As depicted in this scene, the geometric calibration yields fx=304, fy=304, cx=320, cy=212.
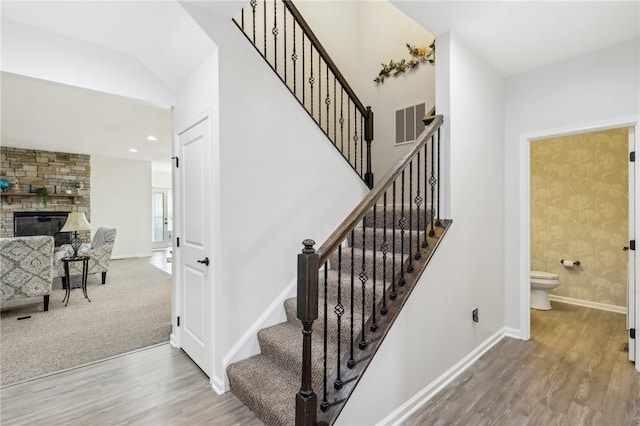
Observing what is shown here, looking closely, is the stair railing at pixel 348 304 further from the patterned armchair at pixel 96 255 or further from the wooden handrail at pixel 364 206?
the patterned armchair at pixel 96 255

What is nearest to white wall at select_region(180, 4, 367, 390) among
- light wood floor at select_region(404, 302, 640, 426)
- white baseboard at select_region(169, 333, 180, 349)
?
white baseboard at select_region(169, 333, 180, 349)

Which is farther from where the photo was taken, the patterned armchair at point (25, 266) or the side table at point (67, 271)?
the side table at point (67, 271)

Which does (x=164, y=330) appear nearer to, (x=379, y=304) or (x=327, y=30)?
(x=379, y=304)

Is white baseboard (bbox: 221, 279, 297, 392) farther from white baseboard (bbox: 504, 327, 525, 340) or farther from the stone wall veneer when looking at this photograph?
the stone wall veneer

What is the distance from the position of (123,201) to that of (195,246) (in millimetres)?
7203

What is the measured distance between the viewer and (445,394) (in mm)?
2152

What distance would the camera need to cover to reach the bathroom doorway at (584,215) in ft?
12.3

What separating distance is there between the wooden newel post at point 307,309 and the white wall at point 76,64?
2.36 m

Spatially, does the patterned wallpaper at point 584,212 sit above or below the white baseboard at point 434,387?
above

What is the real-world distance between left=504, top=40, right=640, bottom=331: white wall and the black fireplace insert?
877cm

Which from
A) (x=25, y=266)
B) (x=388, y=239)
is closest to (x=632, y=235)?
(x=388, y=239)

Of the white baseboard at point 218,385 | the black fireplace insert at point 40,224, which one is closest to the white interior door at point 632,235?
the white baseboard at point 218,385

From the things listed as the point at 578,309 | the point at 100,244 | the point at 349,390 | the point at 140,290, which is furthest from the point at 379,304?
the point at 100,244

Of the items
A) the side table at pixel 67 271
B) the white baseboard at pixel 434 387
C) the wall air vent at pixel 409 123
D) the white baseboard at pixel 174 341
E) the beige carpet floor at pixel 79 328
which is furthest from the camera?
the side table at pixel 67 271
